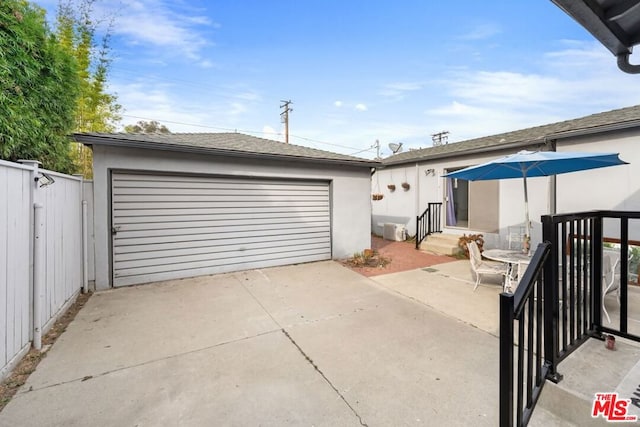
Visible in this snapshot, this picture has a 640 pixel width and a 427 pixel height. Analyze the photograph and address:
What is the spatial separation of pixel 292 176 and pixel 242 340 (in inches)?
164

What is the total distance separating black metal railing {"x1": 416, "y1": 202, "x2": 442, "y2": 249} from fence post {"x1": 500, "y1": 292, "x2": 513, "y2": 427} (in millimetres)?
7910

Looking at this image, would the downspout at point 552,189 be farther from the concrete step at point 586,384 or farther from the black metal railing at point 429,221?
the concrete step at point 586,384

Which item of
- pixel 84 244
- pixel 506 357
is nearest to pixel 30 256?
pixel 84 244

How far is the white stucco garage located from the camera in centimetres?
495

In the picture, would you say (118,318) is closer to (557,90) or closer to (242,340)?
(242,340)

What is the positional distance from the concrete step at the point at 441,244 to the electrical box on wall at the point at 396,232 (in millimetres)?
1450

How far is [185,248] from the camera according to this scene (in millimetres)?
5582

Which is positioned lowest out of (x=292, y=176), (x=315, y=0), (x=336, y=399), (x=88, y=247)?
(x=336, y=399)

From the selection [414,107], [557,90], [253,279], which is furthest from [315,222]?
[557,90]

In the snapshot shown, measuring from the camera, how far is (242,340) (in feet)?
10.4

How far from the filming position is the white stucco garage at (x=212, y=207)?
495 cm

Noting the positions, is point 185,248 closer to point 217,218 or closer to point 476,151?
point 217,218

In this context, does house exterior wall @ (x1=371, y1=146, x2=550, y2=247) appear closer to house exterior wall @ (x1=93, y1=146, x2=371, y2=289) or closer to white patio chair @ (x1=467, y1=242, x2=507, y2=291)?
white patio chair @ (x1=467, y1=242, x2=507, y2=291)

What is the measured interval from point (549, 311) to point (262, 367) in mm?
2432
